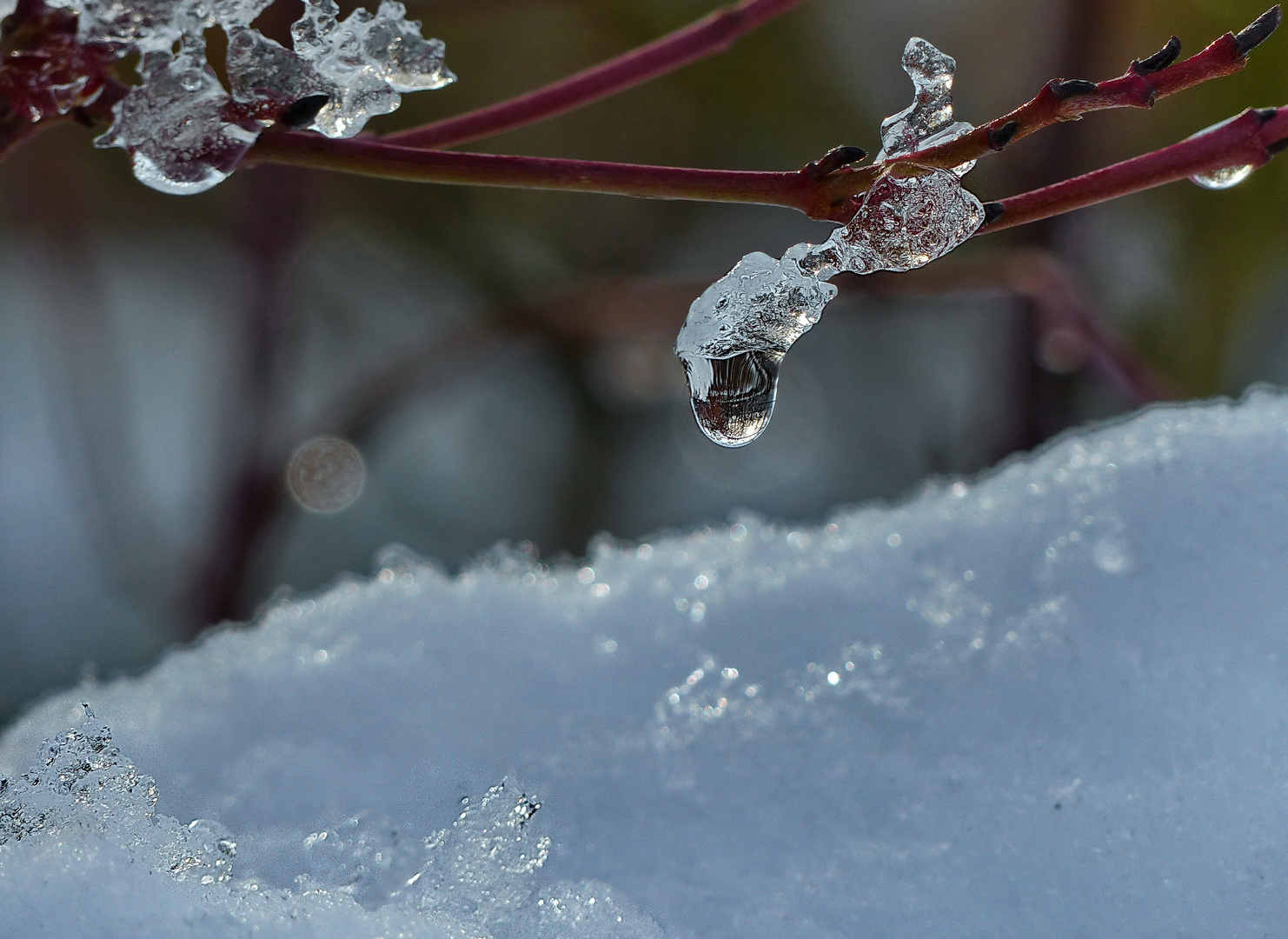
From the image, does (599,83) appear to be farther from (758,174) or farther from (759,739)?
(759,739)

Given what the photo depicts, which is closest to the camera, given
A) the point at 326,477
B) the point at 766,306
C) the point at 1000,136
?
the point at 1000,136

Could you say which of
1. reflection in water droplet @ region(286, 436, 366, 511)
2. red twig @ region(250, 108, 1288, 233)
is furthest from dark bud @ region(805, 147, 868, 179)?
reflection in water droplet @ region(286, 436, 366, 511)

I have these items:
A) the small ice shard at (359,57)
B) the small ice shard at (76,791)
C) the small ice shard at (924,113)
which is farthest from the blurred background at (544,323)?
the small ice shard at (76,791)

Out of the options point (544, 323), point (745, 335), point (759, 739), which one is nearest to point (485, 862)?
point (759, 739)

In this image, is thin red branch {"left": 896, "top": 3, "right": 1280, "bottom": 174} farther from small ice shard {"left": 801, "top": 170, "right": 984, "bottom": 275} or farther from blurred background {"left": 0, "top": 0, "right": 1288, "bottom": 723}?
blurred background {"left": 0, "top": 0, "right": 1288, "bottom": 723}

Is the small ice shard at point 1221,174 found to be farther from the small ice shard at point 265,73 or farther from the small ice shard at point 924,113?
the small ice shard at point 265,73

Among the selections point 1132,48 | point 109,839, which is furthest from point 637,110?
point 109,839

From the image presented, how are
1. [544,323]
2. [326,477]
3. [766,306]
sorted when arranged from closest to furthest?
[766,306] < [544,323] < [326,477]

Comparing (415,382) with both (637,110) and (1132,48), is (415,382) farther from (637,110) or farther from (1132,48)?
(1132,48)
